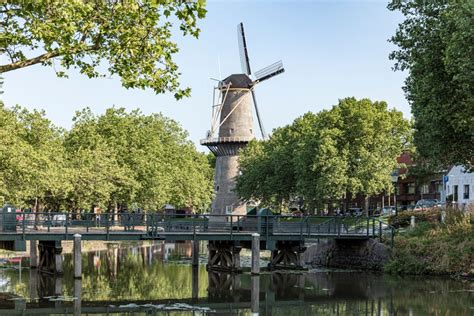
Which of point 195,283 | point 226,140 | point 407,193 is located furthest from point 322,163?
point 407,193

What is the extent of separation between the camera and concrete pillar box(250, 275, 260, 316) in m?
31.8

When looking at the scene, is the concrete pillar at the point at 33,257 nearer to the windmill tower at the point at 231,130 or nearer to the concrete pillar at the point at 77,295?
the concrete pillar at the point at 77,295

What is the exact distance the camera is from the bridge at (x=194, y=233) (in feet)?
136

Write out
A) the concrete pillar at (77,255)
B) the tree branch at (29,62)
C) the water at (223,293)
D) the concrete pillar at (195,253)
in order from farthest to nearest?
the concrete pillar at (195,253), the concrete pillar at (77,255), the water at (223,293), the tree branch at (29,62)

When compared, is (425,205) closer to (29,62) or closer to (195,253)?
(195,253)

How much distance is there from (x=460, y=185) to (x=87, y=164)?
35.3 metres

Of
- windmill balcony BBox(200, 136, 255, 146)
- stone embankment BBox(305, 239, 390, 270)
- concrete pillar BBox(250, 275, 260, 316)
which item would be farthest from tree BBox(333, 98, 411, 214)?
concrete pillar BBox(250, 275, 260, 316)

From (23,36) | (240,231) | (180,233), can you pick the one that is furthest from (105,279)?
(23,36)

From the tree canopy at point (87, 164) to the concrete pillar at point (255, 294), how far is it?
16.5 metres

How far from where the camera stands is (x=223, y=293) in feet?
120

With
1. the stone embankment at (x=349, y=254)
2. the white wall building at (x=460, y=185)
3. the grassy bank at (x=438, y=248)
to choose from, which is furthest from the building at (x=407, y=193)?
the grassy bank at (x=438, y=248)

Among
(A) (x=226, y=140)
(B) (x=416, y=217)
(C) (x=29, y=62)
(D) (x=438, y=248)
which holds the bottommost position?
(D) (x=438, y=248)

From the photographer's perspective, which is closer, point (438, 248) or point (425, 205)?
point (438, 248)

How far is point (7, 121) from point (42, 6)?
1454 inches
